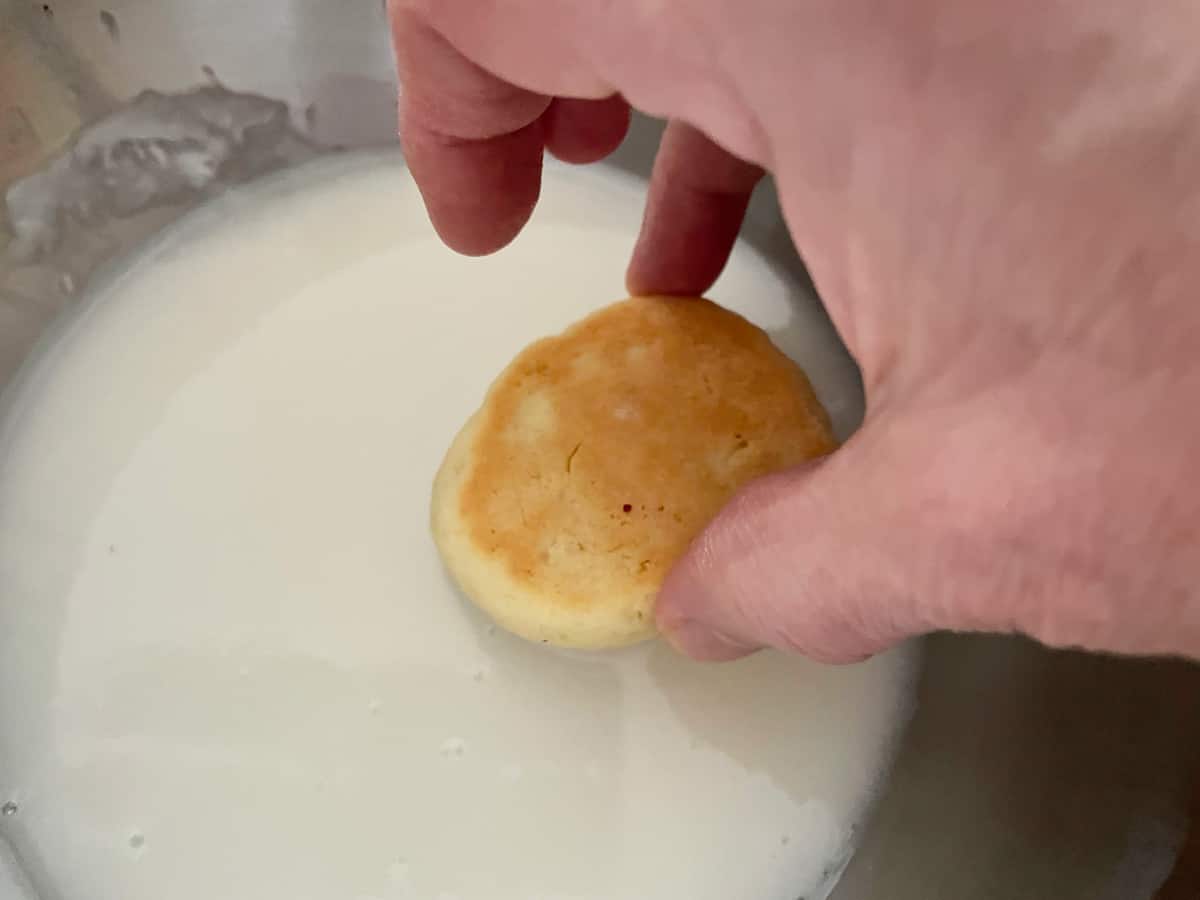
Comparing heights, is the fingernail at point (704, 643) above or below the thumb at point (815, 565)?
below

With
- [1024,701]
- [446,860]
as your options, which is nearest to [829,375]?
[1024,701]

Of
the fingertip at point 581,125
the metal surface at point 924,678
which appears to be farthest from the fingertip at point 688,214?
the metal surface at point 924,678

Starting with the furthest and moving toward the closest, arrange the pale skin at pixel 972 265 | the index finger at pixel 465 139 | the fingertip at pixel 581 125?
the fingertip at pixel 581 125 < the index finger at pixel 465 139 < the pale skin at pixel 972 265

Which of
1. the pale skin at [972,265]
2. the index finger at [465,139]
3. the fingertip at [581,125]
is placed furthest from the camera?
the fingertip at [581,125]

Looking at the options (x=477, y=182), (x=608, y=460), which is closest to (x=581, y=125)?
(x=477, y=182)

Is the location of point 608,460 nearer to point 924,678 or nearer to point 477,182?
point 477,182

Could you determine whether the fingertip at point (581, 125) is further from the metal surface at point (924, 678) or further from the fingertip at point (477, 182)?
the metal surface at point (924, 678)

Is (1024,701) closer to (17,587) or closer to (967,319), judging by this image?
(967,319)
